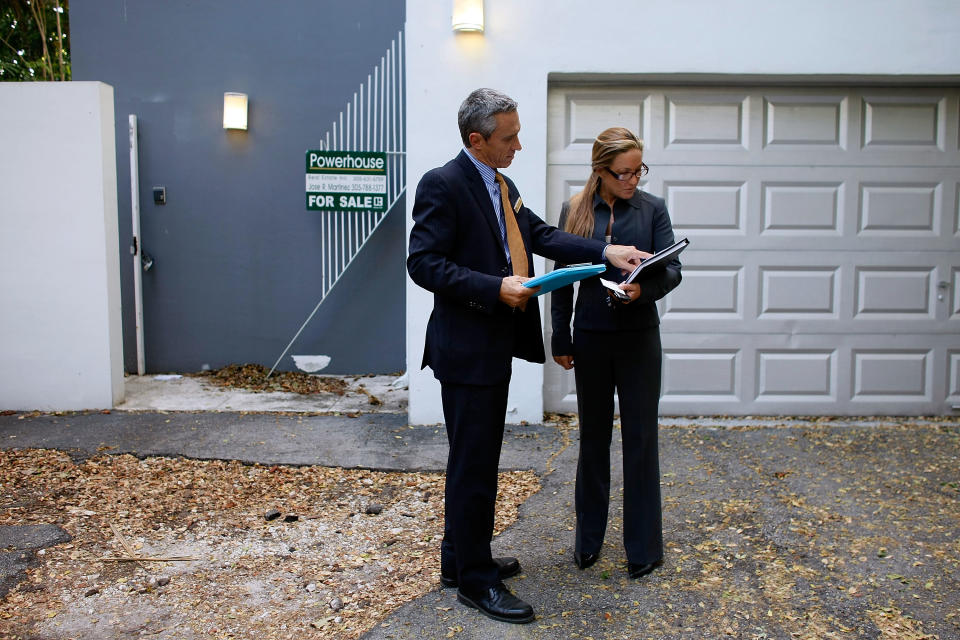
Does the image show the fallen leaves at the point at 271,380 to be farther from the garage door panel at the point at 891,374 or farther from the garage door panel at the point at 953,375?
the garage door panel at the point at 953,375

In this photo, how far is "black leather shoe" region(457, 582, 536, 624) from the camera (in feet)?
10.0

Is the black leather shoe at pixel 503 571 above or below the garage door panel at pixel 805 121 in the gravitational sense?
below

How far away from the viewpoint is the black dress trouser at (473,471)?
3.05 metres

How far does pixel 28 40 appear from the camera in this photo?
11453 millimetres

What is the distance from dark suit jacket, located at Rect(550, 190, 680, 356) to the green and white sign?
155 inches

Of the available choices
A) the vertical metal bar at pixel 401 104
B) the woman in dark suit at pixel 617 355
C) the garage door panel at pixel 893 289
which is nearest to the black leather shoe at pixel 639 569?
the woman in dark suit at pixel 617 355

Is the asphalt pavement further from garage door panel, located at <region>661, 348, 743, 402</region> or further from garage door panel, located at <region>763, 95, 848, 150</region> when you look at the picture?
garage door panel, located at <region>763, 95, 848, 150</region>

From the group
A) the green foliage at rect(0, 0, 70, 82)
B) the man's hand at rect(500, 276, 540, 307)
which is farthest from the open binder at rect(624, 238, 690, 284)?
the green foliage at rect(0, 0, 70, 82)

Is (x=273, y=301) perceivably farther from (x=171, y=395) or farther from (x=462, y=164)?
(x=462, y=164)

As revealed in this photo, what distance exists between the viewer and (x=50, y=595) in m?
3.29

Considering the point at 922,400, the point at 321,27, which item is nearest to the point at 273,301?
the point at 321,27

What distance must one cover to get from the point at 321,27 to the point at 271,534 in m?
5.04

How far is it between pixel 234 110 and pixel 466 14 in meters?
2.78

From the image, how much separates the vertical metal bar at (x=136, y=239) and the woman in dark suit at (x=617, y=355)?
5226 mm
